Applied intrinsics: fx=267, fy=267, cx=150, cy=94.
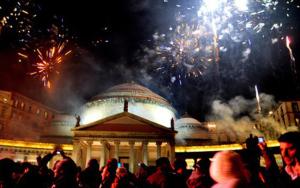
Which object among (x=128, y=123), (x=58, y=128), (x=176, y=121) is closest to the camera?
(x=128, y=123)

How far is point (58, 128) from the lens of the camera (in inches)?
2130

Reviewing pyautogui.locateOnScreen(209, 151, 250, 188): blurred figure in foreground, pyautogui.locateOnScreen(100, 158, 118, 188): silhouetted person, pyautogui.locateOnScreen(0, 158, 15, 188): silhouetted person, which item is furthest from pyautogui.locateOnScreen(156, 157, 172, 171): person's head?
pyautogui.locateOnScreen(209, 151, 250, 188): blurred figure in foreground

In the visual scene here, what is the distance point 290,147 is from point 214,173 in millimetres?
1600

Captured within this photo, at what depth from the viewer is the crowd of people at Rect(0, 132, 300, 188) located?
357cm

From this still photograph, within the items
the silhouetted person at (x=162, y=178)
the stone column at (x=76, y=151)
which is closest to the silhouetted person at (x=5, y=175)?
the silhouetted person at (x=162, y=178)

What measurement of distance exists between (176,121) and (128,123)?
69.5 feet

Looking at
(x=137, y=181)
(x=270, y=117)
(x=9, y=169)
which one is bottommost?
(x=137, y=181)

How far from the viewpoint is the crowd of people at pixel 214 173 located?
3.57m

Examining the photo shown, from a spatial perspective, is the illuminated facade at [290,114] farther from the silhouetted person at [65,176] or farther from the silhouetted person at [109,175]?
the silhouetted person at [65,176]

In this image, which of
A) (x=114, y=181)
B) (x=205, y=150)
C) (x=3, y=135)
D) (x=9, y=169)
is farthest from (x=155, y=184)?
(x=3, y=135)

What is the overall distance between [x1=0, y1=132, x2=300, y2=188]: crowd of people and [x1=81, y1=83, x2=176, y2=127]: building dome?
43.4m

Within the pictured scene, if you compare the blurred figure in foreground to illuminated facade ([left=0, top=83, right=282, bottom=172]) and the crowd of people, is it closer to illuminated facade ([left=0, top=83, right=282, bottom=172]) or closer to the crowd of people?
the crowd of people

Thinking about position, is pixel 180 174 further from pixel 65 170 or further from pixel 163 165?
pixel 65 170

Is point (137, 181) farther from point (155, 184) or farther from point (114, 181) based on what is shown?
point (114, 181)
